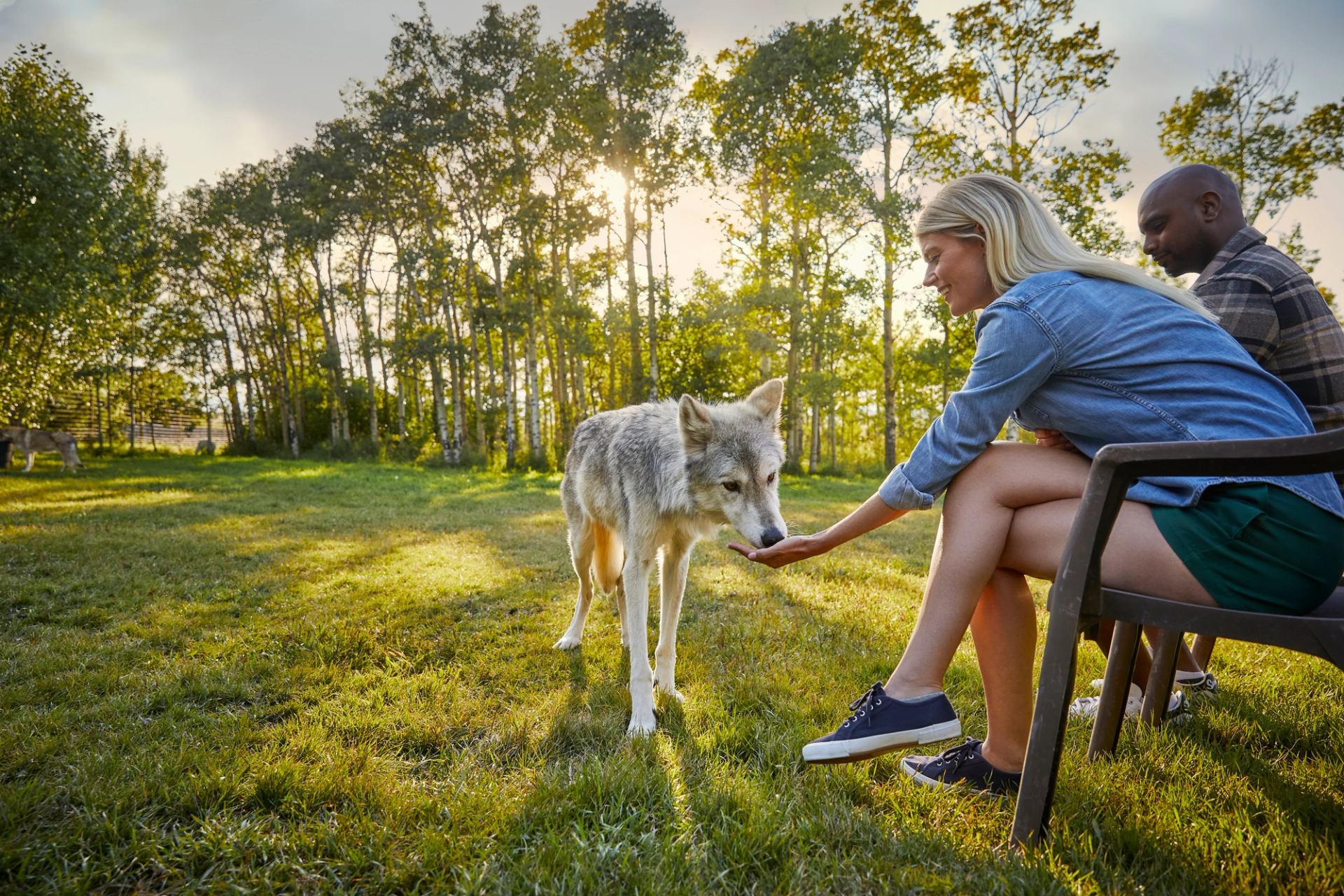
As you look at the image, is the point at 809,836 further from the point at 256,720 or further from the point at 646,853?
the point at 256,720

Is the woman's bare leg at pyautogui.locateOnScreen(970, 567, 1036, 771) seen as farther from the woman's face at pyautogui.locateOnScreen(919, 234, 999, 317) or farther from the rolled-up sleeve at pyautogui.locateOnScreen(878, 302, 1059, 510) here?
the woman's face at pyautogui.locateOnScreen(919, 234, 999, 317)

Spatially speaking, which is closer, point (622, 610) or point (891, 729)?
point (891, 729)

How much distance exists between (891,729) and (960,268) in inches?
72.5

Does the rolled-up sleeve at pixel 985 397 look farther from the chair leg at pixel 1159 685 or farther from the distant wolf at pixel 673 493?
the chair leg at pixel 1159 685

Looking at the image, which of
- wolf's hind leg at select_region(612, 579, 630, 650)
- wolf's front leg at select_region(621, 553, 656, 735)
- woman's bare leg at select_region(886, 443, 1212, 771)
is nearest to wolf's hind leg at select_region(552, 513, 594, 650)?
wolf's hind leg at select_region(612, 579, 630, 650)

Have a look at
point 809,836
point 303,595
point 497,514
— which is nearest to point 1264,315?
point 809,836

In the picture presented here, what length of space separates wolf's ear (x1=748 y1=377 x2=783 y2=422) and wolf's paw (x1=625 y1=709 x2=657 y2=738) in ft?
6.51

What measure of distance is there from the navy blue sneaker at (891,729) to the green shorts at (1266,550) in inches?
34.7

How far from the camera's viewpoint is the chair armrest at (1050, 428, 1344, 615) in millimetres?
1386

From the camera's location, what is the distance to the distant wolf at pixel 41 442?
→ 20.3 m

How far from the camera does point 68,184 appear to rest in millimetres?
18000

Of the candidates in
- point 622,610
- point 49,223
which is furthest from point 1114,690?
point 49,223

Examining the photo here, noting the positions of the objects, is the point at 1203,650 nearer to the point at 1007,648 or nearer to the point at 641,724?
the point at 1007,648

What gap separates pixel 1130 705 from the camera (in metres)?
3.29
